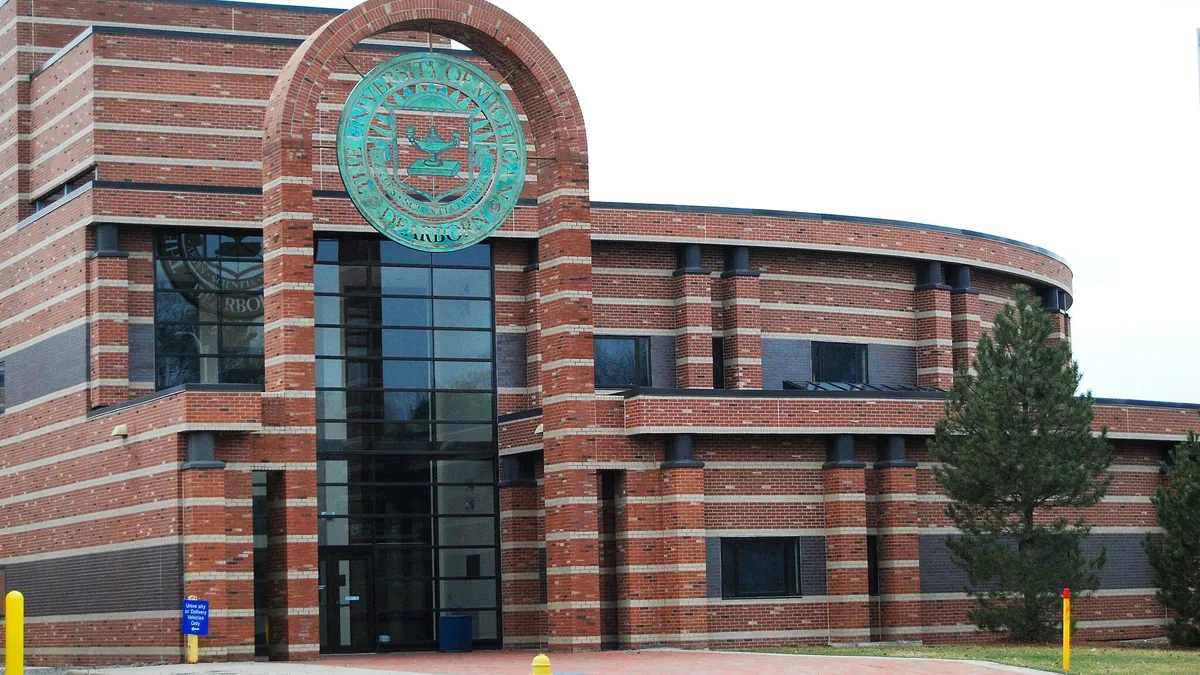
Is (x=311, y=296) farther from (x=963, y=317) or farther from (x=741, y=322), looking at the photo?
(x=963, y=317)

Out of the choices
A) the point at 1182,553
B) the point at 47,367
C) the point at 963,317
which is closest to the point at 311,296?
the point at 47,367

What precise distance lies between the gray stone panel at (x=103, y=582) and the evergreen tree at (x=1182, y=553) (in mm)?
20914

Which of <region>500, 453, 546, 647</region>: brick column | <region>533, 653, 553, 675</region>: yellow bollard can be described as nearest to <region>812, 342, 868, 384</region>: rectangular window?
<region>500, 453, 546, 647</region>: brick column

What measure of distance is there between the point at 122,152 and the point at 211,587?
11.8m

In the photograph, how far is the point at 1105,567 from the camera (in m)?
40.2

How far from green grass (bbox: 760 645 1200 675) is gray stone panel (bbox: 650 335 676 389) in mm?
9142

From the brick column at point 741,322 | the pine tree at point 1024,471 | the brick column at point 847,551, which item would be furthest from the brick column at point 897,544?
the brick column at point 741,322

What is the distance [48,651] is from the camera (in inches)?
1490

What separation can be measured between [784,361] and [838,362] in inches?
63.3

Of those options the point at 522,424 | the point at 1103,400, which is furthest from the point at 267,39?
the point at 1103,400

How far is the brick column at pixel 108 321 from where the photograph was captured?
36906 mm

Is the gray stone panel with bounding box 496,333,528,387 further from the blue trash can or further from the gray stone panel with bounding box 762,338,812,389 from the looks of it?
the gray stone panel with bounding box 762,338,812,389

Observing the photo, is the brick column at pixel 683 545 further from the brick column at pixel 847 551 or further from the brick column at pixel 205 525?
the brick column at pixel 205 525

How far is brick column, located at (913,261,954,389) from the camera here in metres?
44.3
